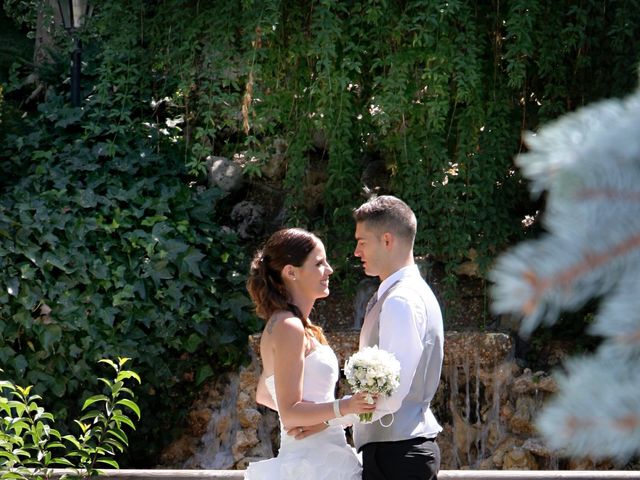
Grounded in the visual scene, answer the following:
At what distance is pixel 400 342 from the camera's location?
3.65 metres

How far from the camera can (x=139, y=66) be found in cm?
887

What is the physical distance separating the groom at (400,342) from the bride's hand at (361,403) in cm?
4

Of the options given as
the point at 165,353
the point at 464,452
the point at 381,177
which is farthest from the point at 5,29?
the point at 464,452

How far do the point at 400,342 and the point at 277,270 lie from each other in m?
0.64

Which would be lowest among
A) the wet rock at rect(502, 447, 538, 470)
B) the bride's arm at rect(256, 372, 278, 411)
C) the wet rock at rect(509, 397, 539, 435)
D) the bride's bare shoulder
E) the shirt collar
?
the wet rock at rect(502, 447, 538, 470)

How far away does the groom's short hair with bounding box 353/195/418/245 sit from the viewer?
3.85m

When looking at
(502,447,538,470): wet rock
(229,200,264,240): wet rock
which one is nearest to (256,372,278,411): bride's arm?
(502,447,538,470): wet rock

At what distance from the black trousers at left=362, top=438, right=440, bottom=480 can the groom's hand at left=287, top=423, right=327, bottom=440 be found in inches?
8.2

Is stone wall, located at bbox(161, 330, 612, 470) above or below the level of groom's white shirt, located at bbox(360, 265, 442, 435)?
below

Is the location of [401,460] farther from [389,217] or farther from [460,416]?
[460,416]

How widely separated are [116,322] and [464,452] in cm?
273

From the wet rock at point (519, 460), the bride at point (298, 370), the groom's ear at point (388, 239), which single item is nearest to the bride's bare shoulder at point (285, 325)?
the bride at point (298, 370)

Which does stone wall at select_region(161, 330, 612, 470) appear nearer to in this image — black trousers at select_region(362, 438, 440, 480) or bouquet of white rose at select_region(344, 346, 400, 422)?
black trousers at select_region(362, 438, 440, 480)

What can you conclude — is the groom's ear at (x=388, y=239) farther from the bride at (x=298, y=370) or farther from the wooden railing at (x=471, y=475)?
Answer: the wooden railing at (x=471, y=475)
